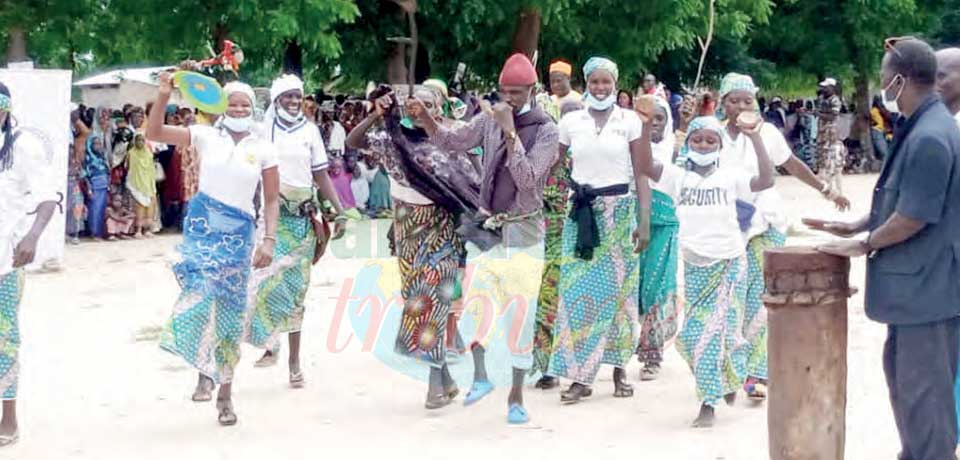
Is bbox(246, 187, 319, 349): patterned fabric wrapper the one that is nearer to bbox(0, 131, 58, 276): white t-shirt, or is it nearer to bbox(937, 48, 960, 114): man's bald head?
bbox(0, 131, 58, 276): white t-shirt

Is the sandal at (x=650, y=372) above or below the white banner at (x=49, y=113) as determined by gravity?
below

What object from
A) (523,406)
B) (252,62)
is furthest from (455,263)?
(252,62)

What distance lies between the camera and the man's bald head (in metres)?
5.62

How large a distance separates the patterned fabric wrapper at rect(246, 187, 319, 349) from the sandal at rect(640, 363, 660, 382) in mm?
2020

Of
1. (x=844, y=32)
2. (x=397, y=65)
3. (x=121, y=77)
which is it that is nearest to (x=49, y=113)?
(x=397, y=65)

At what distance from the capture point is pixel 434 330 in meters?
7.21

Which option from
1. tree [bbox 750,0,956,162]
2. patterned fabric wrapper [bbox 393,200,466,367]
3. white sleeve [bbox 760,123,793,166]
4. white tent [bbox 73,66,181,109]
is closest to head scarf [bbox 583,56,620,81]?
white sleeve [bbox 760,123,793,166]

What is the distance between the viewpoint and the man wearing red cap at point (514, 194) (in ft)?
22.2

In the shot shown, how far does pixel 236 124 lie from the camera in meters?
6.86

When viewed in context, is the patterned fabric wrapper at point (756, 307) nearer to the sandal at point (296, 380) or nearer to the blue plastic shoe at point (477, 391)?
the blue plastic shoe at point (477, 391)

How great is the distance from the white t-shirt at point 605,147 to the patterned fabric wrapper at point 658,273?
1.70 feet

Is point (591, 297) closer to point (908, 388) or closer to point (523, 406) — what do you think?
point (523, 406)

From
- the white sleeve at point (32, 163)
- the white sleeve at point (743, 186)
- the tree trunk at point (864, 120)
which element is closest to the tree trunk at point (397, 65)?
the tree trunk at point (864, 120)

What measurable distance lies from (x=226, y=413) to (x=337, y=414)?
611 millimetres
